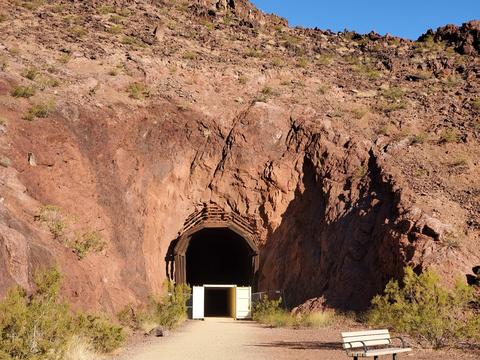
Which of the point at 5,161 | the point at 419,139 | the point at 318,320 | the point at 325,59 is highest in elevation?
the point at 325,59

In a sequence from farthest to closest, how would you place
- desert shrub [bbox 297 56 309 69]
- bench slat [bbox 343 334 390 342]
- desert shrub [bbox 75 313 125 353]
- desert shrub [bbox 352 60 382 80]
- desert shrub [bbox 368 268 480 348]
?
1. desert shrub [bbox 352 60 382 80]
2. desert shrub [bbox 297 56 309 69]
3. desert shrub [bbox 368 268 480 348]
4. desert shrub [bbox 75 313 125 353]
5. bench slat [bbox 343 334 390 342]

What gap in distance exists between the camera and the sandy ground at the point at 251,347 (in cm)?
1304

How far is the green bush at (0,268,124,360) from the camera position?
9.09 m

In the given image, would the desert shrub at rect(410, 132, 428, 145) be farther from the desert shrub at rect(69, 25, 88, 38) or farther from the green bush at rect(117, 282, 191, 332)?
the desert shrub at rect(69, 25, 88, 38)

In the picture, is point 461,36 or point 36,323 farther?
point 461,36

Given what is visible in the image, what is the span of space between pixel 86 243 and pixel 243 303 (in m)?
11.5

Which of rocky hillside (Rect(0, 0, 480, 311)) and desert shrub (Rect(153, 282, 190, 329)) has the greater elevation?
rocky hillside (Rect(0, 0, 480, 311))

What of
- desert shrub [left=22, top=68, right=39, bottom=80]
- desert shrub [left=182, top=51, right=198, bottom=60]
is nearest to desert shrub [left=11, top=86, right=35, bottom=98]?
desert shrub [left=22, top=68, right=39, bottom=80]

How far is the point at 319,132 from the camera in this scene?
30.0 metres

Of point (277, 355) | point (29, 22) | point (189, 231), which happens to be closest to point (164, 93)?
point (189, 231)

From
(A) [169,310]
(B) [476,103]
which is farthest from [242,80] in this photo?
(A) [169,310]

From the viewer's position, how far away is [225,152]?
29.6 m

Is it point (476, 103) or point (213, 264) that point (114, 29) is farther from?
point (476, 103)

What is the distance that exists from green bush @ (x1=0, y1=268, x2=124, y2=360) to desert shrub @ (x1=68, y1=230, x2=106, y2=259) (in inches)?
330
